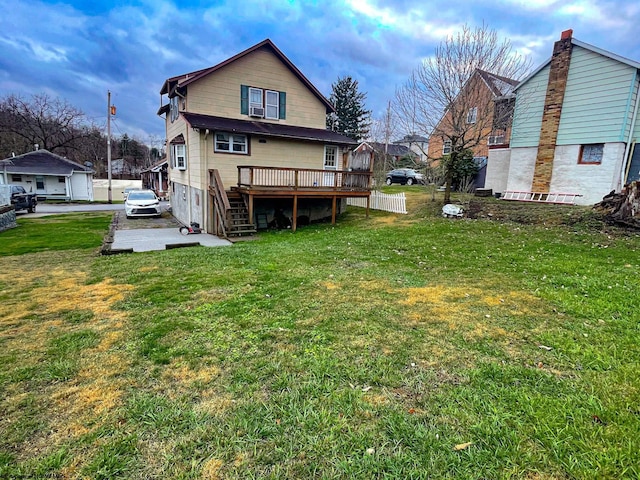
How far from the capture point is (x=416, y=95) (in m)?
14.6

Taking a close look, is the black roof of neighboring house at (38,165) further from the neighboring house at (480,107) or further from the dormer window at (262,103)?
the neighboring house at (480,107)

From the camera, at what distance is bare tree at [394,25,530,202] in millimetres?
13227

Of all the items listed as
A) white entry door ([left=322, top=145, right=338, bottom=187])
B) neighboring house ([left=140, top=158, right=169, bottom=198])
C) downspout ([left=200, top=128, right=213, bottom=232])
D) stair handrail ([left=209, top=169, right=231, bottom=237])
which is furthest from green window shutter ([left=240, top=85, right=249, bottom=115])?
neighboring house ([left=140, top=158, right=169, bottom=198])

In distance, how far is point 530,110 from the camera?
50.8ft

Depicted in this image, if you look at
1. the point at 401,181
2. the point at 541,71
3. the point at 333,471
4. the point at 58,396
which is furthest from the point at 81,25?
the point at 333,471

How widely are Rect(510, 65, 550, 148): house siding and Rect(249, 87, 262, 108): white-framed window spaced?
12.4 m

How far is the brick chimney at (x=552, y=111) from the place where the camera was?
Answer: 14172mm

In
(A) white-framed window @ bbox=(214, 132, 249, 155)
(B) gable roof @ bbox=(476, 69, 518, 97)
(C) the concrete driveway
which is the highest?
(B) gable roof @ bbox=(476, 69, 518, 97)

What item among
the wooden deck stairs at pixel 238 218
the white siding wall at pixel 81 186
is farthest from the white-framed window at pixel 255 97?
the white siding wall at pixel 81 186

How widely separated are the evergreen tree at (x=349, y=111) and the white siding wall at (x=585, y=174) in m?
26.0

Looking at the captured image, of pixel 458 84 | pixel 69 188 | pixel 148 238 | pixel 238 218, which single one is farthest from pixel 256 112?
pixel 69 188

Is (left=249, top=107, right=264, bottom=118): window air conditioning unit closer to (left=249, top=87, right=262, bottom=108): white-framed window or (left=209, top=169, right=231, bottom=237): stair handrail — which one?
(left=249, top=87, right=262, bottom=108): white-framed window

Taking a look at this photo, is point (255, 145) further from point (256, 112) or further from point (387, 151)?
point (387, 151)

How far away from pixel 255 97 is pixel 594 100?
1494 centimetres
